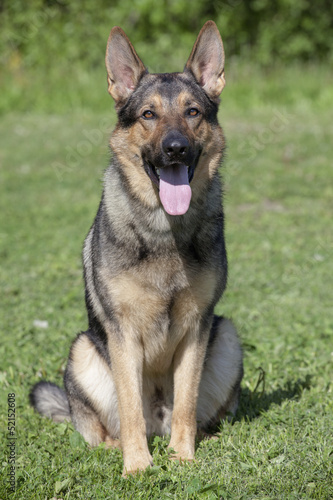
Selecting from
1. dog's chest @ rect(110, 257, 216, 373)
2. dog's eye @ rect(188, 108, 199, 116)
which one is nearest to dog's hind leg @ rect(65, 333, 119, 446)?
dog's chest @ rect(110, 257, 216, 373)

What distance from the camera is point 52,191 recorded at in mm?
10609

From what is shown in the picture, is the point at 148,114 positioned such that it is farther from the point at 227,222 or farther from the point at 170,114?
the point at 227,222

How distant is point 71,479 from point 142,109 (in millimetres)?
2126

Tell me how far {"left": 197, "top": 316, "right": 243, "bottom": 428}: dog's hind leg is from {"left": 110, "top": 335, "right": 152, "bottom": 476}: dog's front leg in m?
0.66

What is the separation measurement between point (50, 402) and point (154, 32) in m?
15.4

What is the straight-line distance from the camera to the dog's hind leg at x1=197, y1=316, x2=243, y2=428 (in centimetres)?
413

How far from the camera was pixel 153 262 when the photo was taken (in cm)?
357

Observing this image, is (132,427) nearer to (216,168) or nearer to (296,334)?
(216,168)

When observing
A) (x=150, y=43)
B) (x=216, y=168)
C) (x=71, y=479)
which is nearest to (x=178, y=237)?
(x=216, y=168)

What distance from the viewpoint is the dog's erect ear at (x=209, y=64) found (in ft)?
12.7

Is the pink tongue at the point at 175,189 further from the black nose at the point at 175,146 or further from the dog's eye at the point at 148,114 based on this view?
the dog's eye at the point at 148,114

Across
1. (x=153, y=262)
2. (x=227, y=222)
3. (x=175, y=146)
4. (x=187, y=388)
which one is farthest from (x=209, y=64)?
(x=227, y=222)

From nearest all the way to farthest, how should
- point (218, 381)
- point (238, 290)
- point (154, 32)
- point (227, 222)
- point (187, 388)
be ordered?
point (187, 388), point (218, 381), point (238, 290), point (227, 222), point (154, 32)

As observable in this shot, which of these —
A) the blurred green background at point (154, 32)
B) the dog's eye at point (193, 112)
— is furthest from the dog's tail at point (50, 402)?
the blurred green background at point (154, 32)
